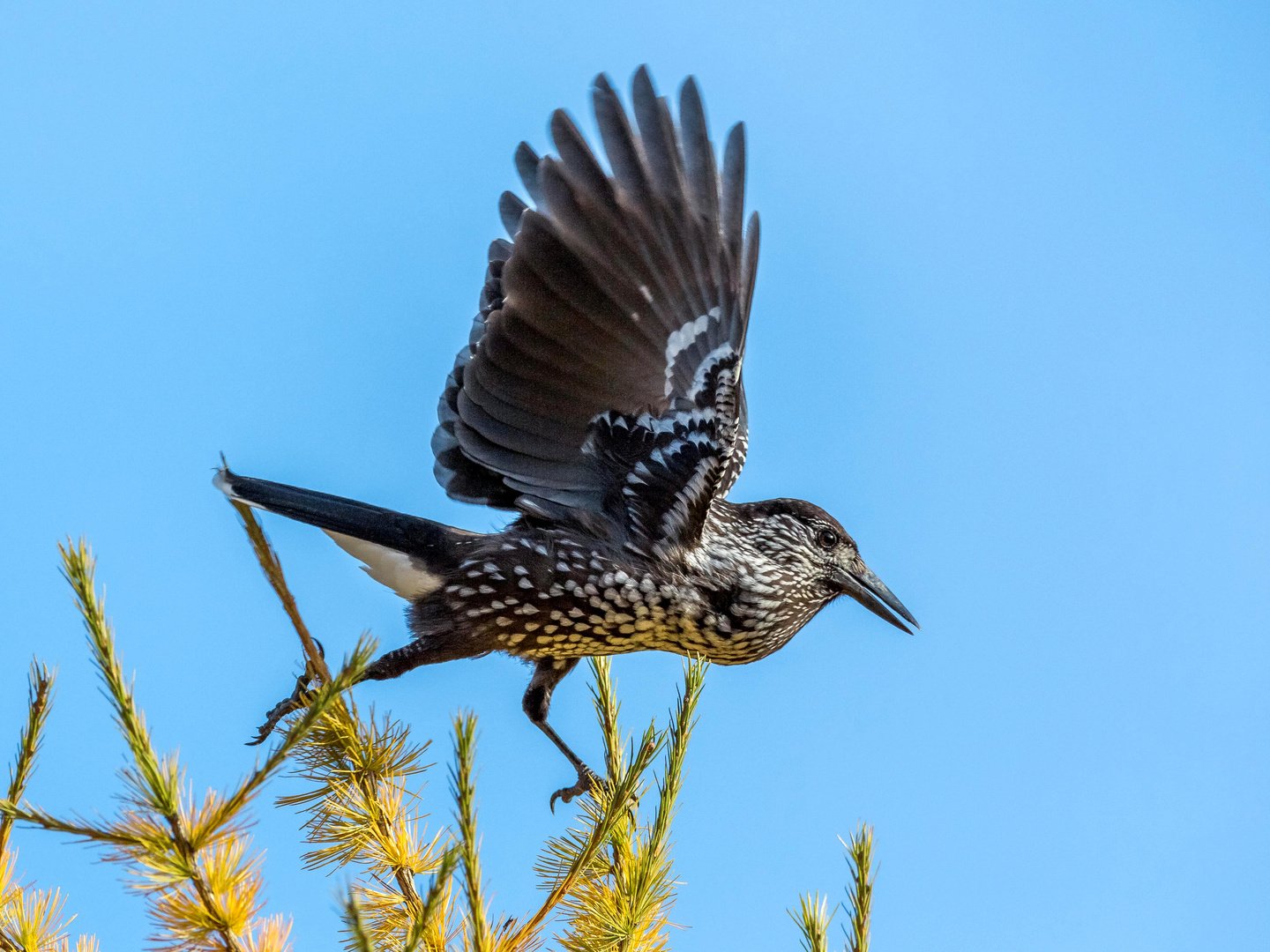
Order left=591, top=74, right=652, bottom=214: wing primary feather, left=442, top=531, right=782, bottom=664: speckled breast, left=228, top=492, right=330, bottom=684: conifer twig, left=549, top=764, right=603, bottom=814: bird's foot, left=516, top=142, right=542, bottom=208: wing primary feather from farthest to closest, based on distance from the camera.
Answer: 1. left=549, top=764, right=603, bottom=814: bird's foot
2. left=442, top=531, right=782, bottom=664: speckled breast
3. left=516, top=142, right=542, bottom=208: wing primary feather
4. left=591, top=74, right=652, bottom=214: wing primary feather
5. left=228, top=492, right=330, bottom=684: conifer twig

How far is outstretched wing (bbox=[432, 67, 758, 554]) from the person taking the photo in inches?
124

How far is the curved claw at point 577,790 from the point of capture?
146 inches

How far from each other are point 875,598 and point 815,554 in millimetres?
303

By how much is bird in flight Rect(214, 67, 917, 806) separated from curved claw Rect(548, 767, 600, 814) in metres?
0.01

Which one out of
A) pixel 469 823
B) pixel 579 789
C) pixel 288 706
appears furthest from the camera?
pixel 579 789

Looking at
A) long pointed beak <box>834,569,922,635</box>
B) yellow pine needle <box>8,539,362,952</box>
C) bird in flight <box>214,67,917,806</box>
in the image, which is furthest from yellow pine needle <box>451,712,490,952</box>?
long pointed beak <box>834,569,922,635</box>

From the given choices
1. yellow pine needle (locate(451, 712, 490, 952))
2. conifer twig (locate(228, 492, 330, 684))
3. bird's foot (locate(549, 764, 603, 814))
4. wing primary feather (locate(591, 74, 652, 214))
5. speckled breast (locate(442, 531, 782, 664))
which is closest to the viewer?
yellow pine needle (locate(451, 712, 490, 952))

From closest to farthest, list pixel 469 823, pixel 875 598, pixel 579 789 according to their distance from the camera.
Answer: pixel 469 823 < pixel 579 789 < pixel 875 598

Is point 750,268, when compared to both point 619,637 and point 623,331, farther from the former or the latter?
point 619,637

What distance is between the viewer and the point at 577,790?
12.2ft

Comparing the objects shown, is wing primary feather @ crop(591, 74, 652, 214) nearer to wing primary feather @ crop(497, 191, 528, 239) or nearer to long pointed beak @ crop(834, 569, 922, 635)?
wing primary feather @ crop(497, 191, 528, 239)

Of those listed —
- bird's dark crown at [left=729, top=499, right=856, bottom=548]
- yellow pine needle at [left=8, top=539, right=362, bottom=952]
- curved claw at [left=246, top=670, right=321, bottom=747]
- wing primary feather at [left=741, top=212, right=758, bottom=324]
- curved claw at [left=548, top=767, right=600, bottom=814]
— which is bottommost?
yellow pine needle at [left=8, top=539, right=362, bottom=952]

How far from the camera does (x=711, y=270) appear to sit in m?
3.27

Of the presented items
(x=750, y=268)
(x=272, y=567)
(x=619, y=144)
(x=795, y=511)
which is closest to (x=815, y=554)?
(x=795, y=511)
